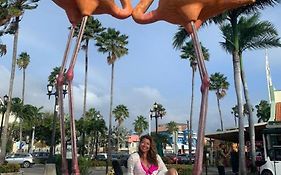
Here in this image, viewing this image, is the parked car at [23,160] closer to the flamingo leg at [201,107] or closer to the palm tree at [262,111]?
the flamingo leg at [201,107]

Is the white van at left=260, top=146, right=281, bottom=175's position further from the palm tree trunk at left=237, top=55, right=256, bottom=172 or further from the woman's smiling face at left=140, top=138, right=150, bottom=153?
the woman's smiling face at left=140, top=138, right=150, bottom=153

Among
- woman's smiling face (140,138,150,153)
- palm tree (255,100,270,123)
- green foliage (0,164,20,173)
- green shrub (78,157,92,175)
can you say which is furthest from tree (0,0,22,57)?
palm tree (255,100,270,123)

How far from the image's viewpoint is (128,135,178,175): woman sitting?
512cm

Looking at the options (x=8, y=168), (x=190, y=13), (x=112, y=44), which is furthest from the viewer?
(x=112, y=44)

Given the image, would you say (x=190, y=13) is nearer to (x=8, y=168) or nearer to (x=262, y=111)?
(x=8, y=168)

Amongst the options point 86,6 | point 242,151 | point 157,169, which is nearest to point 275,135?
point 242,151

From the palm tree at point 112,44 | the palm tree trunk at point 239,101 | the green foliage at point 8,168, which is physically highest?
the palm tree at point 112,44

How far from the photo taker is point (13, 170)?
76.9 feet

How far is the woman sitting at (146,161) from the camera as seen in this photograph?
5.12m

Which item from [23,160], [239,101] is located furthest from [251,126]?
[23,160]

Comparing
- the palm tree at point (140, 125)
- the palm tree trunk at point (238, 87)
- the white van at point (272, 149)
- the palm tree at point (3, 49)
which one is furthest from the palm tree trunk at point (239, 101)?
the palm tree at point (140, 125)

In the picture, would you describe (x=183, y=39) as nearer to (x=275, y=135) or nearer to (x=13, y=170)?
(x=275, y=135)

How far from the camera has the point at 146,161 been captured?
5254 millimetres

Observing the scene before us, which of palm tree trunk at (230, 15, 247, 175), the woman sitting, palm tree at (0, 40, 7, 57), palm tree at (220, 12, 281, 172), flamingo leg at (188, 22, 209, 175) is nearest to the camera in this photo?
the woman sitting
